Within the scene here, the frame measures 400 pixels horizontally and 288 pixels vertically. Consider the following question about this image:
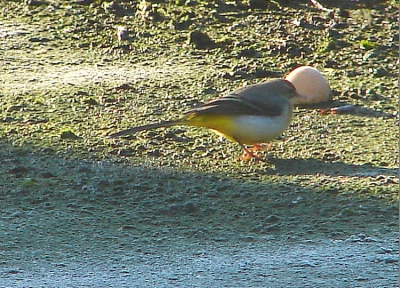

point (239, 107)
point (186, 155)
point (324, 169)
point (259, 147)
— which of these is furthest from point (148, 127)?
point (324, 169)

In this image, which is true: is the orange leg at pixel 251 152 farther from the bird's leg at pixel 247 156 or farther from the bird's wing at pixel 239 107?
the bird's wing at pixel 239 107

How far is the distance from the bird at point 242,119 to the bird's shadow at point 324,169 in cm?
20

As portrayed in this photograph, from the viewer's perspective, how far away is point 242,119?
655 centimetres

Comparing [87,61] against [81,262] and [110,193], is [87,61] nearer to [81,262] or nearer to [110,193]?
[110,193]

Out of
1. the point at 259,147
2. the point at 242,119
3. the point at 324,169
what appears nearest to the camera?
the point at 324,169

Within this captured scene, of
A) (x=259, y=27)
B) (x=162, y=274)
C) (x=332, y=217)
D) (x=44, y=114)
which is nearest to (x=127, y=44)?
(x=259, y=27)

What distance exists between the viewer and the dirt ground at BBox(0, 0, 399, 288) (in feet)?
16.4

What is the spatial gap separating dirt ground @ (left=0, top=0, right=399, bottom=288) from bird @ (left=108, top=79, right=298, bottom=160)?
0.48 feet

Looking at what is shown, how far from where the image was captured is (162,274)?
15.8 ft

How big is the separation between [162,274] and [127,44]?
440cm

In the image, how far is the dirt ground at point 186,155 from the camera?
4984mm

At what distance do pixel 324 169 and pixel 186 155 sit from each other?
0.89m

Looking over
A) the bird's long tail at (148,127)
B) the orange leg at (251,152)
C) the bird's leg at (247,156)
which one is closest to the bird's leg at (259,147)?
the orange leg at (251,152)

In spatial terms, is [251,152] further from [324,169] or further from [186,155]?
[324,169]
